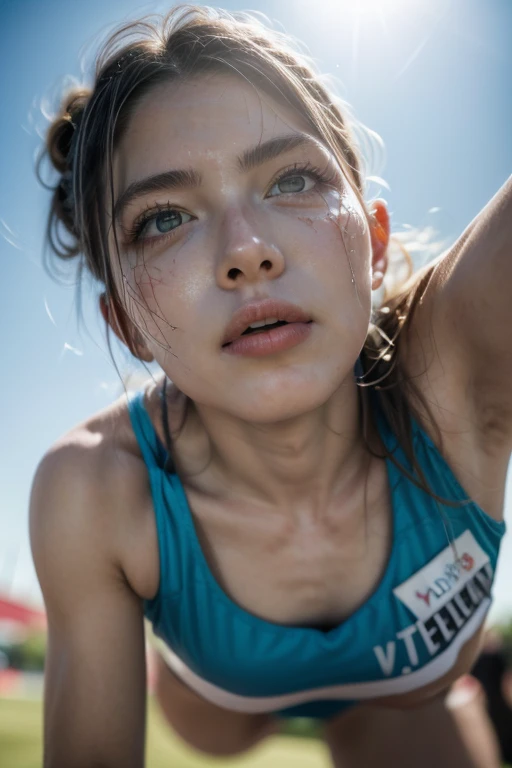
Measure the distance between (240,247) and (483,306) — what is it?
23.5 inches

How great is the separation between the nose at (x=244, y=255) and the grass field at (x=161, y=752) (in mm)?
2983

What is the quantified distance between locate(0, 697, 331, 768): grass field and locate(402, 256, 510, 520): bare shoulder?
2388 millimetres

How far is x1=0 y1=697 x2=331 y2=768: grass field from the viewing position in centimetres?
403

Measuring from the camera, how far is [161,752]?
4.98 meters

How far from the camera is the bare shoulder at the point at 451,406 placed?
179 cm

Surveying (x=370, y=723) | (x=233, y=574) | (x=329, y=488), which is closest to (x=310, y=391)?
(x=329, y=488)

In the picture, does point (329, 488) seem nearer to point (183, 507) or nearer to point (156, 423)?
point (183, 507)

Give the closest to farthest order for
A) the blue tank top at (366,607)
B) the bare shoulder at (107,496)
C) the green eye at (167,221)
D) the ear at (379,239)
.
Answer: the green eye at (167,221)
the bare shoulder at (107,496)
the blue tank top at (366,607)
the ear at (379,239)

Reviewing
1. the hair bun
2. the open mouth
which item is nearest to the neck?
the open mouth

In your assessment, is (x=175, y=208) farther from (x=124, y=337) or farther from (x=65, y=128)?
(x=65, y=128)

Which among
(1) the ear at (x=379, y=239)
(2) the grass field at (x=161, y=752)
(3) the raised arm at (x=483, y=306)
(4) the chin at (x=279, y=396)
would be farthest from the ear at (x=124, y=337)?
(2) the grass field at (x=161, y=752)

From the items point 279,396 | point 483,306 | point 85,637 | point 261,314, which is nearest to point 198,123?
point 261,314

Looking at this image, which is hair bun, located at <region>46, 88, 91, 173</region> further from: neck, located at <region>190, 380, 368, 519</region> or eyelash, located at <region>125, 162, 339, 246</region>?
neck, located at <region>190, 380, 368, 519</region>

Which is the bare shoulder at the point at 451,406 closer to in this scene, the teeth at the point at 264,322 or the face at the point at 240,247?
the face at the point at 240,247
